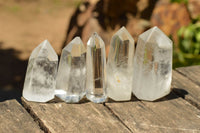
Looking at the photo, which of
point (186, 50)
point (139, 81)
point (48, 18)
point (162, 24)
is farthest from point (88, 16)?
point (139, 81)

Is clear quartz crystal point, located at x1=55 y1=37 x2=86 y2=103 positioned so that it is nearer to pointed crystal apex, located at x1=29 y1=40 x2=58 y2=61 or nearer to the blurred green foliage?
pointed crystal apex, located at x1=29 y1=40 x2=58 y2=61

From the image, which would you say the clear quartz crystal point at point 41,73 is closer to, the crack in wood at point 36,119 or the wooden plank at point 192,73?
the crack in wood at point 36,119

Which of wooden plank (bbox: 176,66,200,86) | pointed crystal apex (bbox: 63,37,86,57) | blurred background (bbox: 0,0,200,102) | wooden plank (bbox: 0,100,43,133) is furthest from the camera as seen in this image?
blurred background (bbox: 0,0,200,102)

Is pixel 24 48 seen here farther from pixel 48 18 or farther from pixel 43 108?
pixel 43 108

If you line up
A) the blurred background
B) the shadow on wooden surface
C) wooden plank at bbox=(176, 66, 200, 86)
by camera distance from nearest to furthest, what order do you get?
1. wooden plank at bbox=(176, 66, 200, 86)
2. the shadow on wooden surface
3. the blurred background

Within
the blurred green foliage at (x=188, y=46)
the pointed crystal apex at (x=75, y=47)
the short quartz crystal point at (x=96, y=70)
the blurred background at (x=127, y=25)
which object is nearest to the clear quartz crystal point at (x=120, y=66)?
the short quartz crystal point at (x=96, y=70)

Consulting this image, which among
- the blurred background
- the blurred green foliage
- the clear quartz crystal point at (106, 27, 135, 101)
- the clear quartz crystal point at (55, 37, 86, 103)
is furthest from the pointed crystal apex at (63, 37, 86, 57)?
the blurred green foliage

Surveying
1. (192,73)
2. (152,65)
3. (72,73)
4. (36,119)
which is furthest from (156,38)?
(36,119)

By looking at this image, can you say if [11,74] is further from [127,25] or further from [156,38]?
[156,38]
